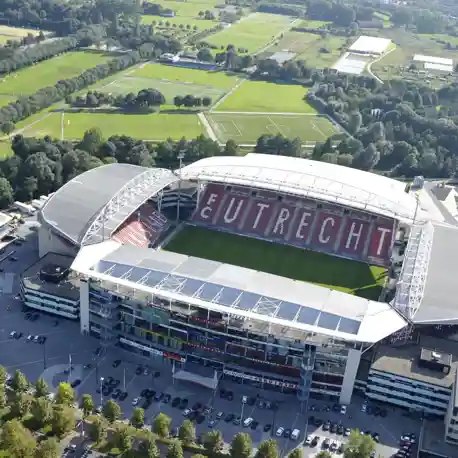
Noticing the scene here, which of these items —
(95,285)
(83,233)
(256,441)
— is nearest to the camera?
(256,441)

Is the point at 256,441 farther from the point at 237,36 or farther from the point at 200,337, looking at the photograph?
the point at 237,36

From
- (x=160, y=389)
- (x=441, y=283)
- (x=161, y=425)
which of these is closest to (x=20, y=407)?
(x=161, y=425)

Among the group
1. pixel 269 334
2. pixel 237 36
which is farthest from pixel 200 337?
pixel 237 36

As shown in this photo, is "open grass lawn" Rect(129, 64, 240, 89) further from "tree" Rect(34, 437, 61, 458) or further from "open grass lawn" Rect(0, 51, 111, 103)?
"tree" Rect(34, 437, 61, 458)

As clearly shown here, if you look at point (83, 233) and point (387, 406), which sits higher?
point (83, 233)

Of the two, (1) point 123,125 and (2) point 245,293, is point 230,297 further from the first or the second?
(1) point 123,125

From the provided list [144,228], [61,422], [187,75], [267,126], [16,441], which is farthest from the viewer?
[187,75]
